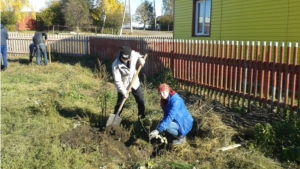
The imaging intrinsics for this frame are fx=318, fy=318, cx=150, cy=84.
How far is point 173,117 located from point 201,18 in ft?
31.5

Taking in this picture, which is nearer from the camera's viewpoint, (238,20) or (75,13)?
(238,20)

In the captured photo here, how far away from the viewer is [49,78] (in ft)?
33.4

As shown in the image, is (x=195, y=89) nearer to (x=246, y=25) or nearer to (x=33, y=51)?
(x=246, y=25)

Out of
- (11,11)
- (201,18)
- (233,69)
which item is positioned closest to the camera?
(233,69)

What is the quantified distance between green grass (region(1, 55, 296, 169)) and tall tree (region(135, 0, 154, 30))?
60939mm

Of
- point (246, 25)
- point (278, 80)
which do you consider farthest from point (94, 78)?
point (278, 80)

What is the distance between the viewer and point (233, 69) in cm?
684

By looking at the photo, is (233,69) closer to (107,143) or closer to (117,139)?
(117,139)

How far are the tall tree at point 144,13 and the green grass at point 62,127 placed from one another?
6094cm

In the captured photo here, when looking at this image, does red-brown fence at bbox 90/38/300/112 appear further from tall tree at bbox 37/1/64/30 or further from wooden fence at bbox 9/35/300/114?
tall tree at bbox 37/1/64/30

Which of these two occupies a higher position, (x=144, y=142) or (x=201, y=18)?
(x=201, y=18)

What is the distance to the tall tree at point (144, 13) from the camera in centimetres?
6894

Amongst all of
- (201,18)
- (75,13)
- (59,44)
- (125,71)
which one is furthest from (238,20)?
(75,13)

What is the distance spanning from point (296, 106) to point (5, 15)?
46.3 m
